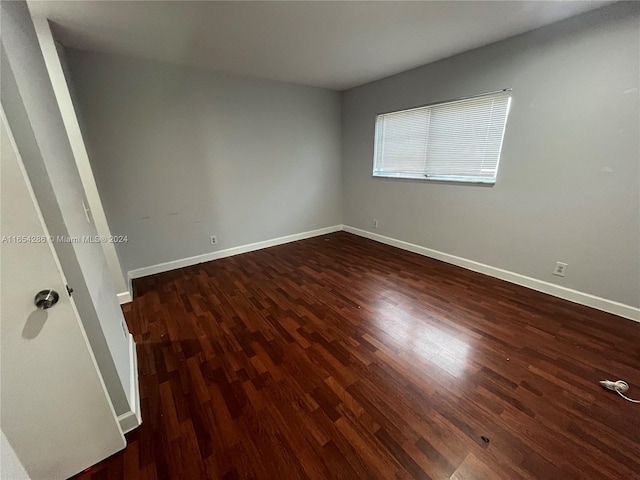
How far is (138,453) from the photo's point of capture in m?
1.20

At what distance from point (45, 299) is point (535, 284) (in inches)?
143

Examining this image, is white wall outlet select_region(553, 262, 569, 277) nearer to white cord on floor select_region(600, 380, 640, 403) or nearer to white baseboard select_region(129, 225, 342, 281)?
white cord on floor select_region(600, 380, 640, 403)

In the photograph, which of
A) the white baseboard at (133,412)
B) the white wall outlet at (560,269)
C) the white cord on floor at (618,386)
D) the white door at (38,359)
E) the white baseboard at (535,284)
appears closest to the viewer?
the white door at (38,359)

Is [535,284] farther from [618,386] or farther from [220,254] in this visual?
[220,254]

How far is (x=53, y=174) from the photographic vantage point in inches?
38.7

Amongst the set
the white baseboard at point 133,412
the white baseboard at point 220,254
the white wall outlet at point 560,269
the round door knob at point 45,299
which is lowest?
the white baseboard at point 133,412

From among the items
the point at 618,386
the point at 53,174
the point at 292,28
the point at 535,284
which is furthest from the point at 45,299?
the point at 535,284

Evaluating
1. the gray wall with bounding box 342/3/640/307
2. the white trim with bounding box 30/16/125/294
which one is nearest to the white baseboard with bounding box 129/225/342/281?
the white trim with bounding box 30/16/125/294

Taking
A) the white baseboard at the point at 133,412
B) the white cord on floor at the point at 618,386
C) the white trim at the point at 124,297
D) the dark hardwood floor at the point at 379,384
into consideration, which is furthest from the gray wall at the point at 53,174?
the white cord on floor at the point at 618,386

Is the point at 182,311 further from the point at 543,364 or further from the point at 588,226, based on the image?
the point at 588,226

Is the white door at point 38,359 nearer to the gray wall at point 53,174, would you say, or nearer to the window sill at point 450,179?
the gray wall at point 53,174

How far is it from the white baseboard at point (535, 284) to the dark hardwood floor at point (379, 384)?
97 millimetres

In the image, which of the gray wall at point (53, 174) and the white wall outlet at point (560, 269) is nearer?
the gray wall at point (53, 174)

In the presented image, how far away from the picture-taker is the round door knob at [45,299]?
882 mm
